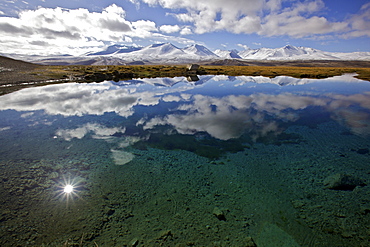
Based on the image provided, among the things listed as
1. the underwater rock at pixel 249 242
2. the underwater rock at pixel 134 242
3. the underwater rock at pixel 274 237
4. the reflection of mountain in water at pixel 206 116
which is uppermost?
the underwater rock at pixel 134 242

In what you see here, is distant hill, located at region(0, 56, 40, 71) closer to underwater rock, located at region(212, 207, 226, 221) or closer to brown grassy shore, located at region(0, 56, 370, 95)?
brown grassy shore, located at region(0, 56, 370, 95)

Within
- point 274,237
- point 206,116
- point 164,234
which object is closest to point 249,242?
point 274,237

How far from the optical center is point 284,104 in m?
26.2

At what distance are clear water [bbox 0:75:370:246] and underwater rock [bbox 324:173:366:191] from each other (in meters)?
0.06

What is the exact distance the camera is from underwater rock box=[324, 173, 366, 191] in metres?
8.99

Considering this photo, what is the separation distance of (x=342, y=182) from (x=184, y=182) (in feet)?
24.9

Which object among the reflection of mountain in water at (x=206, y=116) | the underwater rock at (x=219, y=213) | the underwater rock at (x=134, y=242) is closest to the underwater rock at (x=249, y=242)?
the underwater rock at (x=219, y=213)

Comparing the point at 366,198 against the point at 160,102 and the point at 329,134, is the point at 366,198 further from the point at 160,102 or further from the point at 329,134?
the point at 160,102

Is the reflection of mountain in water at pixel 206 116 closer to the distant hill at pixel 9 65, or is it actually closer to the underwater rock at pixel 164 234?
the underwater rock at pixel 164 234

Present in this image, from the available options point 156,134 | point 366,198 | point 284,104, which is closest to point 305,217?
point 366,198

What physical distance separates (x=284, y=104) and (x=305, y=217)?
71.8 ft

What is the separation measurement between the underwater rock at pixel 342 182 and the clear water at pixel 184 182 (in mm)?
58

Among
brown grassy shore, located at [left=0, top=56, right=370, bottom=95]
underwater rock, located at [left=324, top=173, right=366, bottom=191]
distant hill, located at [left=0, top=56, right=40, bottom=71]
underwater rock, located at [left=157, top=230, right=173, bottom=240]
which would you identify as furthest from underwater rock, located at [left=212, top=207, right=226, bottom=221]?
distant hill, located at [left=0, top=56, right=40, bottom=71]

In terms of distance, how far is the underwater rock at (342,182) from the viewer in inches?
354
